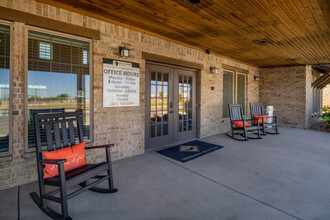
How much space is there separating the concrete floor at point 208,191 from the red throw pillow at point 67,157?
43cm

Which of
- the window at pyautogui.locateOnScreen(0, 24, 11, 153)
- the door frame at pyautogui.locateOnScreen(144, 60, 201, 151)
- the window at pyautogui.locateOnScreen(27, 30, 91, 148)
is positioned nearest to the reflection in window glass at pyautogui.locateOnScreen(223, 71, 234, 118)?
the door frame at pyautogui.locateOnScreen(144, 60, 201, 151)

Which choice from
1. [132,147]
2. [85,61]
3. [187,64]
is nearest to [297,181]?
[132,147]

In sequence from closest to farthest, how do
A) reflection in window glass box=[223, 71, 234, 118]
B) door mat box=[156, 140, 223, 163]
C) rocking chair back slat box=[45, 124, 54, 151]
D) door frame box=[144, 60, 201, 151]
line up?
1. rocking chair back slat box=[45, 124, 54, 151]
2. door mat box=[156, 140, 223, 163]
3. door frame box=[144, 60, 201, 151]
4. reflection in window glass box=[223, 71, 234, 118]

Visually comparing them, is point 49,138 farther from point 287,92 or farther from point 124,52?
point 287,92

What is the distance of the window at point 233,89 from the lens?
6797 mm

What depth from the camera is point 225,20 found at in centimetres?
362

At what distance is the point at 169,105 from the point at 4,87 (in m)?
3.34

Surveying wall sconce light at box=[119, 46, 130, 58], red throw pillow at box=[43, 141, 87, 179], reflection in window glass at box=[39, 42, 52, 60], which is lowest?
red throw pillow at box=[43, 141, 87, 179]

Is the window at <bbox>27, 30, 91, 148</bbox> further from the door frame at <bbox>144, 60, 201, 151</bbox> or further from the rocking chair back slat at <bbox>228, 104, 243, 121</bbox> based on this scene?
the rocking chair back slat at <bbox>228, 104, 243, 121</bbox>

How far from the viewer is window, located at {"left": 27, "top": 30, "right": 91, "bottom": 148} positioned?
2867mm

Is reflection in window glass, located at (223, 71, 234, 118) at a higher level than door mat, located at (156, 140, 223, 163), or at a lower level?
higher

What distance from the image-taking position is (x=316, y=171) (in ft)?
10.5

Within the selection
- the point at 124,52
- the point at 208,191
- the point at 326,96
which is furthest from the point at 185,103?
the point at 326,96

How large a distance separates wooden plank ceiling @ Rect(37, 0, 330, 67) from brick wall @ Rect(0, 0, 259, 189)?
191 mm
